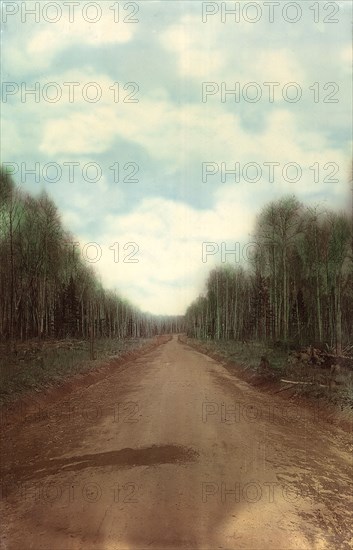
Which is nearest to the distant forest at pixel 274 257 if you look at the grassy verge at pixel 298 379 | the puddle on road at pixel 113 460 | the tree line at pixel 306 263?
the tree line at pixel 306 263

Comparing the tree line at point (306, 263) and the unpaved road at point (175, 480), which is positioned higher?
the tree line at point (306, 263)

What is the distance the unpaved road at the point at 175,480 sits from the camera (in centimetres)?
429

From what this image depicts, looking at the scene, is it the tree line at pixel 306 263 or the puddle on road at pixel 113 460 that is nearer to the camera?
the puddle on road at pixel 113 460

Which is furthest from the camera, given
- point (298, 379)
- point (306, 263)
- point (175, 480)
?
point (306, 263)

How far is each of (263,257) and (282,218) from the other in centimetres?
659

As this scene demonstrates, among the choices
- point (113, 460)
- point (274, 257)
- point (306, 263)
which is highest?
point (274, 257)

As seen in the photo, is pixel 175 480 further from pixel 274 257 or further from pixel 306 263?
pixel 306 263

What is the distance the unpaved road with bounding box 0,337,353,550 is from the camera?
429 centimetres

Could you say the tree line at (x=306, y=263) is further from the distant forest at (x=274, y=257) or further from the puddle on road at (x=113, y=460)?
the puddle on road at (x=113, y=460)

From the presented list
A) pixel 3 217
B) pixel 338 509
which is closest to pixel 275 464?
pixel 338 509

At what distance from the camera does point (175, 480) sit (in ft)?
18.5

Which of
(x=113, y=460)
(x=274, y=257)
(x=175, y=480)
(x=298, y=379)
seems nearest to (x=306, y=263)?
(x=274, y=257)

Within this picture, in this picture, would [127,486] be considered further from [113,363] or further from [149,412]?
[113,363]

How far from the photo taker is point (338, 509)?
5000 millimetres
